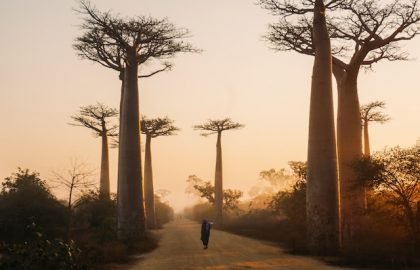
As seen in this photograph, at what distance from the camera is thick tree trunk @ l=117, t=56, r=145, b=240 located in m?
18.6

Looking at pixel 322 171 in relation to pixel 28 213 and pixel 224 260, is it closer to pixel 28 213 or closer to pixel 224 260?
pixel 224 260

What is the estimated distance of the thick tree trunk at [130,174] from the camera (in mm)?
18562

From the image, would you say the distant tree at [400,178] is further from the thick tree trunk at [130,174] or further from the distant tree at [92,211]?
the distant tree at [92,211]

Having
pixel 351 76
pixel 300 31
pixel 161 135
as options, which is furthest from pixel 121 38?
pixel 161 135

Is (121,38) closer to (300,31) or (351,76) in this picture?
(300,31)

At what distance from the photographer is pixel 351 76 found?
729 inches

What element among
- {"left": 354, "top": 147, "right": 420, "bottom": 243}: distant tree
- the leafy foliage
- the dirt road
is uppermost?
{"left": 354, "top": 147, "right": 420, "bottom": 243}: distant tree

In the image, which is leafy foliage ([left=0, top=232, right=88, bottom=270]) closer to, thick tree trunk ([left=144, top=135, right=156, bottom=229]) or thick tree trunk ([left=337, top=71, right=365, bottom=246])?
thick tree trunk ([left=337, top=71, right=365, bottom=246])

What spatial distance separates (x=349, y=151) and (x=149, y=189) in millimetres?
19581

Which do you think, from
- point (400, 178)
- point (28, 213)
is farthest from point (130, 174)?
point (400, 178)

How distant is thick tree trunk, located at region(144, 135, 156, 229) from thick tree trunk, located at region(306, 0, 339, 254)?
2048 cm

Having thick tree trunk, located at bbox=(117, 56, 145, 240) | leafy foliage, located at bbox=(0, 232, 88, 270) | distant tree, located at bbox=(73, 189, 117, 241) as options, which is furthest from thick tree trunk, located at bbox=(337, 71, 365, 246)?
distant tree, located at bbox=(73, 189, 117, 241)

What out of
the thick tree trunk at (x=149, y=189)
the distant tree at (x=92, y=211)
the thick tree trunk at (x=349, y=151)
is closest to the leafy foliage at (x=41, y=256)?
the thick tree trunk at (x=349, y=151)

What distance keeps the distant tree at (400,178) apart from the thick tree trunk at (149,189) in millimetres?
21541
